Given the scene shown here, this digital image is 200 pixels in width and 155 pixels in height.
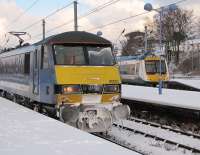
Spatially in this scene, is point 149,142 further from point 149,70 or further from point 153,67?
point 153,67

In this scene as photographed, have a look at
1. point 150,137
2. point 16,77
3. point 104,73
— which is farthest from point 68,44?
point 16,77

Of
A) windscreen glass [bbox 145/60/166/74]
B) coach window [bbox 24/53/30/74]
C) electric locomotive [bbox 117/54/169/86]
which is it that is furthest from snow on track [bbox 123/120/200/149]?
windscreen glass [bbox 145/60/166/74]

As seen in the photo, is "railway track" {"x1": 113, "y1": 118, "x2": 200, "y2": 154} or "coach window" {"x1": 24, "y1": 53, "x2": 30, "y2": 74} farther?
"coach window" {"x1": 24, "y1": 53, "x2": 30, "y2": 74}

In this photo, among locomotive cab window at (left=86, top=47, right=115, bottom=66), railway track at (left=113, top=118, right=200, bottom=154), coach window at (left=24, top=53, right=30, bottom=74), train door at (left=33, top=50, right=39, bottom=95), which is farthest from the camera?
coach window at (left=24, top=53, right=30, bottom=74)

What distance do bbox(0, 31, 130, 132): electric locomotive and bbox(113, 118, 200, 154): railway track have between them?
3.94 feet

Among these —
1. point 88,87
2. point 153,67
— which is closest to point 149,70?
point 153,67

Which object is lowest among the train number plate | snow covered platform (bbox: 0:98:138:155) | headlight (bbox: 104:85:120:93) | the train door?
snow covered platform (bbox: 0:98:138:155)

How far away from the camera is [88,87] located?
44.7 ft

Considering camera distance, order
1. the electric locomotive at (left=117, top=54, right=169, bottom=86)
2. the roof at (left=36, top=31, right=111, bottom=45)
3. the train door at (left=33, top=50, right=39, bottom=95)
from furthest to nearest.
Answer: the electric locomotive at (left=117, top=54, right=169, bottom=86)
the train door at (left=33, top=50, right=39, bottom=95)
the roof at (left=36, top=31, right=111, bottom=45)

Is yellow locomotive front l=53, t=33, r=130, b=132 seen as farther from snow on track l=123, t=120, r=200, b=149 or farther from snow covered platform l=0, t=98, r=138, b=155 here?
snow on track l=123, t=120, r=200, b=149

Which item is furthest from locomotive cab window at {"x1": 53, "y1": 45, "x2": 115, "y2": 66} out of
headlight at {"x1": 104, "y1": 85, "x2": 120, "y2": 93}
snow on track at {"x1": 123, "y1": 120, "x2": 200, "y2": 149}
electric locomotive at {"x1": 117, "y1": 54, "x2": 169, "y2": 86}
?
electric locomotive at {"x1": 117, "y1": 54, "x2": 169, "y2": 86}

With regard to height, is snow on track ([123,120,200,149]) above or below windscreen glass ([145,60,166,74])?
below

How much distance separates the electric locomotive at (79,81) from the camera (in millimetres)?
13312

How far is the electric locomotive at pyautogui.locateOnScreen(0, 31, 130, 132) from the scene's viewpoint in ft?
43.7
